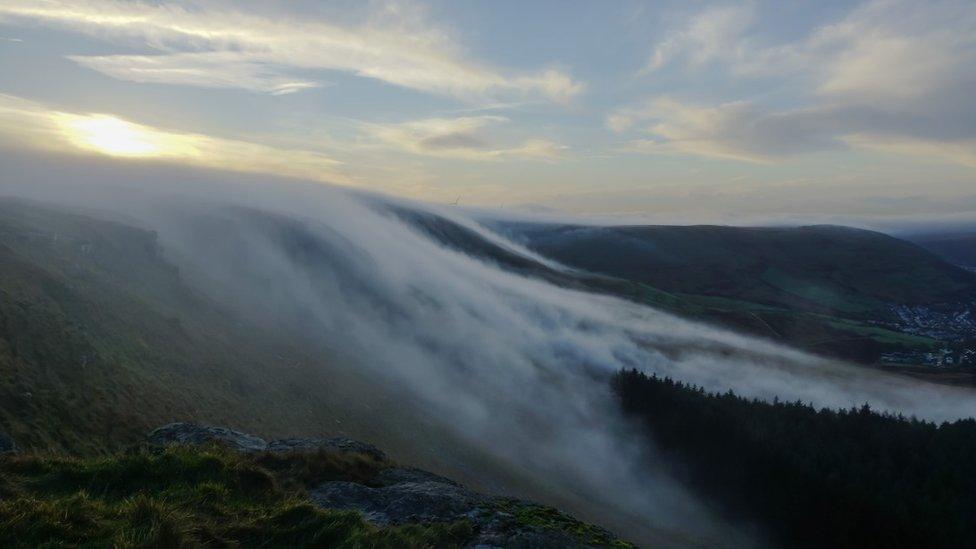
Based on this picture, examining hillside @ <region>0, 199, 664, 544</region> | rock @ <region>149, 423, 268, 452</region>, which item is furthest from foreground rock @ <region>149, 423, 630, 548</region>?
hillside @ <region>0, 199, 664, 544</region>

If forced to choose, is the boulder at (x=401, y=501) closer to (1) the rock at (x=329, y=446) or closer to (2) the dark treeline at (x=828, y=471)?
(1) the rock at (x=329, y=446)

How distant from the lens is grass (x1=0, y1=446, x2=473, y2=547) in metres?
9.77

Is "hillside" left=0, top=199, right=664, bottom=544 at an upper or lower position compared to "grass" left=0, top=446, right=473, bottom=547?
lower

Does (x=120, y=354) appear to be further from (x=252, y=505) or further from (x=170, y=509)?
(x=170, y=509)

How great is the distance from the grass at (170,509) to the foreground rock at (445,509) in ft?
3.48

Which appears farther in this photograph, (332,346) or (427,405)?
(332,346)

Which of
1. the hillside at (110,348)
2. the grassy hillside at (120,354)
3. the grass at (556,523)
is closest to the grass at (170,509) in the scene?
the grass at (556,523)

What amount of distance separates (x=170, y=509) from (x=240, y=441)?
38.4ft

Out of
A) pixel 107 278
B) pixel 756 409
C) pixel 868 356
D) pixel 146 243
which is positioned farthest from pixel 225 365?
pixel 868 356

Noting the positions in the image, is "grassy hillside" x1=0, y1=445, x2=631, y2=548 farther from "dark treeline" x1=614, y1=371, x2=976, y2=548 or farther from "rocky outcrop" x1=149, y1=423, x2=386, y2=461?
"dark treeline" x1=614, y1=371, x2=976, y2=548

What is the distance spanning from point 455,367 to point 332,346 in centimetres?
2369

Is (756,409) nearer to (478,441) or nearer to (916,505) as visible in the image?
(916,505)

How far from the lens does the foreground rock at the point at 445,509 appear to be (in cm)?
1514

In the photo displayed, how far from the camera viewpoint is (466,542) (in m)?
14.0
